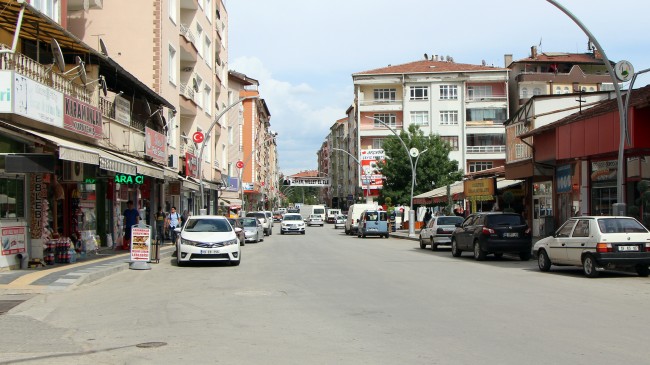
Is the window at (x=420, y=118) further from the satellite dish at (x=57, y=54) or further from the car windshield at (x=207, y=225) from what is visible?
the satellite dish at (x=57, y=54)

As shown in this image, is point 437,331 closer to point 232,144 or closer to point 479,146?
point 232,144

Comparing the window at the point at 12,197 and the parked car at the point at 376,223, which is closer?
the window at the point at 12,197

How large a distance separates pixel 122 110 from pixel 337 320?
765 inches

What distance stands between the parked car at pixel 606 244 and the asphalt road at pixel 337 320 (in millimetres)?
492

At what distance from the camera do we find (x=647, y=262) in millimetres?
16516

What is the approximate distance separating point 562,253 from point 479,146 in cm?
6305

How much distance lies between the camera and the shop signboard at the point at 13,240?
17109 millimetres

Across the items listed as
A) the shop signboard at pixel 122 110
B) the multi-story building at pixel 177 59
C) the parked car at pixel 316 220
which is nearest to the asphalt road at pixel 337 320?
the shop signboard at pixel 122 110

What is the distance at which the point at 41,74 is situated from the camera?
18.5m

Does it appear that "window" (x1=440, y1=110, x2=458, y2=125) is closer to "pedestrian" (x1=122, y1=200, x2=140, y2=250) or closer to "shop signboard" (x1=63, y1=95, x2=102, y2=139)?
"pedestrian" (x1=122, y1=200, x2=140, y2=250)

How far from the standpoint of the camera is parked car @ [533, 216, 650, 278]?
1648 centimetres

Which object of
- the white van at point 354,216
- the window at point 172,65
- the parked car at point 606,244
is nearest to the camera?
the parked car at point 606,244

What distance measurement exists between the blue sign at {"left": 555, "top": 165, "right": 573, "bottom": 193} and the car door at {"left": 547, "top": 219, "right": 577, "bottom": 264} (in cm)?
1141

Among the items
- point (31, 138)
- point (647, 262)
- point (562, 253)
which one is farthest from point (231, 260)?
point (647, 262)
